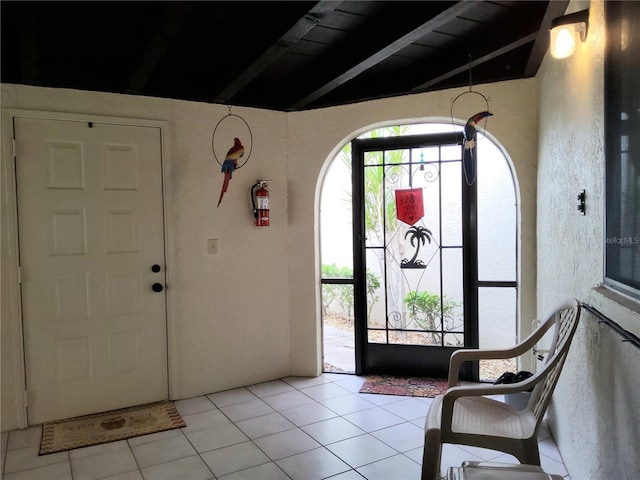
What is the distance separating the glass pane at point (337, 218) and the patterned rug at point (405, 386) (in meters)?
1.02

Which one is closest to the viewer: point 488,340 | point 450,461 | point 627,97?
point 627,97

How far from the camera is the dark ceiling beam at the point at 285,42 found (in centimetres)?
223

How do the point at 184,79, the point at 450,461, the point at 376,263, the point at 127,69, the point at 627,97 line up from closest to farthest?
the point at 627,97, the point at 450,461, the point at 127,69, the point at 184,79, the point at 376,263

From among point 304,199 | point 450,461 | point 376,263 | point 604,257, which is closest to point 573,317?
point 604,257

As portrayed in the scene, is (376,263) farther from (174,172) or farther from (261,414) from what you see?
(174,172)

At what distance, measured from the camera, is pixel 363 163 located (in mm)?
3930

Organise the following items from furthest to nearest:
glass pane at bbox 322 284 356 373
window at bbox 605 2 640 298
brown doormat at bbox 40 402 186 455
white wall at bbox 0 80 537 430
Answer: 1. glass pane at bbox 322 284 356 373
2. white wall at bbox 0 80 537 430
3. brown doormat at bbox 40 402 186 455
4. window at bbox 605 2 640 298

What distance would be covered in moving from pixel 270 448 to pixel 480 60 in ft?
8.73

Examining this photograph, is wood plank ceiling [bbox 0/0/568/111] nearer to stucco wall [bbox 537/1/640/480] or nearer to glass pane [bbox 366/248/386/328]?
stucco wall [bbox 537/1/640/480]

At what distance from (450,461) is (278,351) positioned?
177cm

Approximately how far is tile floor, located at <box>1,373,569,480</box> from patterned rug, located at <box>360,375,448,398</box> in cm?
12

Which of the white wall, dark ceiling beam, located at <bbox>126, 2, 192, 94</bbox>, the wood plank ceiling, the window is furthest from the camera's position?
the white wall

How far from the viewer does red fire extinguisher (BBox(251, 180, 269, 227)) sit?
3725 mm

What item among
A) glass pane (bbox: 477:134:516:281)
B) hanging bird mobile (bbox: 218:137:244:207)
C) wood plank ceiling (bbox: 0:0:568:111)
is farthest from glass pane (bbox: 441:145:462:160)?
hanging bird mobile (bbox: 218:137:244:207)
